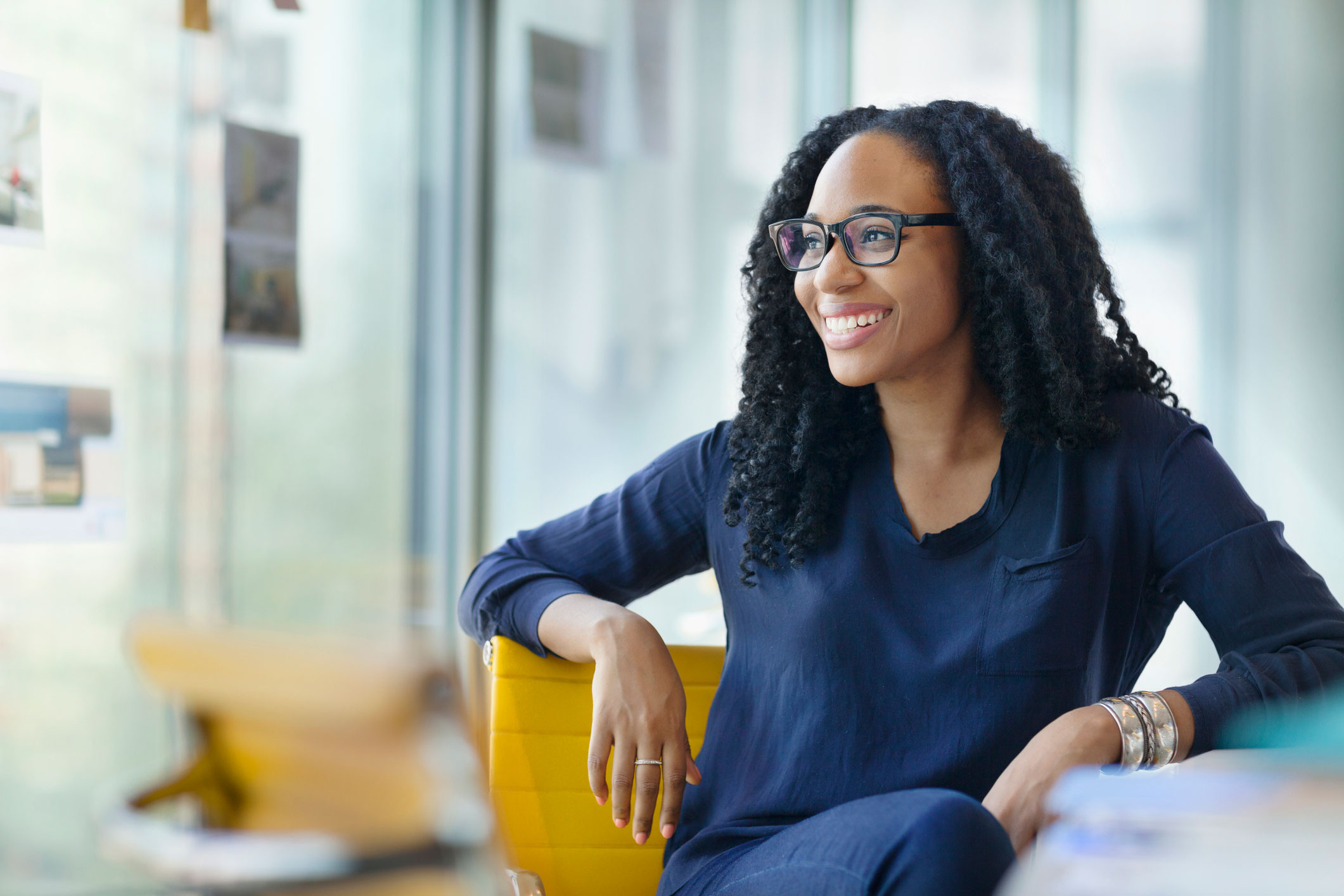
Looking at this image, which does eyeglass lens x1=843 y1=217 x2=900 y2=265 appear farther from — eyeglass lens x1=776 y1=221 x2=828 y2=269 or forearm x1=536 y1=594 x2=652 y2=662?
forearm x1=536 y1=594 x2=652 y2=662

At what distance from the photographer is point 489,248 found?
3287mm

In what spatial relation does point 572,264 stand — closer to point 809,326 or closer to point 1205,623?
point 809,326

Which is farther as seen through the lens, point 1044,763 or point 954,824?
point 1044,763

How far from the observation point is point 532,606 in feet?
4.09

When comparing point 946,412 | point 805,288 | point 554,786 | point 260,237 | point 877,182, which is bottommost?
point 554,786

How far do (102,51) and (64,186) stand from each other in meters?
0.31

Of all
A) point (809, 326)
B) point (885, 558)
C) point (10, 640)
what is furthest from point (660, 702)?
point (10, 640)

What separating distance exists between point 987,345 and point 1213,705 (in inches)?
17.4

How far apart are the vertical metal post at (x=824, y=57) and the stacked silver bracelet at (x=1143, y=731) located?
274cm

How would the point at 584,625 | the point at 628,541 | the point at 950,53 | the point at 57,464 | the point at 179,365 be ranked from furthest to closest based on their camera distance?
1. the point at 950,53
2. the point at 179,365
3. the point at 57,464
4. the point at 628,541
5. the point at 584,625

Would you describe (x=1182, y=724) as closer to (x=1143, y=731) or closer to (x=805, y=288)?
(x=1143, y=731)

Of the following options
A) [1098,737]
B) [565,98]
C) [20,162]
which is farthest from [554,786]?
[565,98]

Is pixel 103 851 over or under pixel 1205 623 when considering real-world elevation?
under

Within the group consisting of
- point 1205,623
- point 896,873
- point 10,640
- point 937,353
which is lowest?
point 10,640
